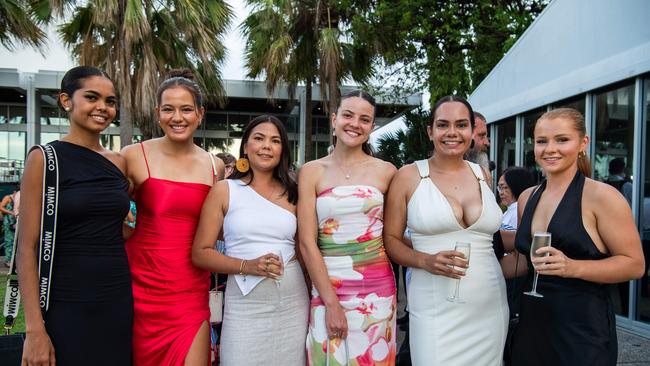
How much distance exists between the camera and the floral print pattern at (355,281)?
8.68 ft

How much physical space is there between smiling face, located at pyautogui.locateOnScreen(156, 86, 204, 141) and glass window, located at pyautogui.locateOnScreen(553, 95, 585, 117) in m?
5.74

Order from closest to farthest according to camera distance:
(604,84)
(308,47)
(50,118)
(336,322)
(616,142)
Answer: (336,322) < (604,84) < (616,142) < (308,47) < (50,118)

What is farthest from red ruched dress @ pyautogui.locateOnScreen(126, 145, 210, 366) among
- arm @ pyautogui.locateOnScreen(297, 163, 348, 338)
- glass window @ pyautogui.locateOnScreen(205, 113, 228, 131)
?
glass window @ pyautogui.locateOnScreen(205, 113, 228, 131)

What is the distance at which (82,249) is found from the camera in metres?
2.36

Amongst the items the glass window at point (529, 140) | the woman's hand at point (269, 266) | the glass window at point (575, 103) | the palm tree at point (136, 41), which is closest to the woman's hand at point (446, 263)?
the woman's hand at point (269, 266)

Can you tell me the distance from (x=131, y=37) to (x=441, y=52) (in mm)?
7758

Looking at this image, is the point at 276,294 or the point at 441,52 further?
the point at 441,52

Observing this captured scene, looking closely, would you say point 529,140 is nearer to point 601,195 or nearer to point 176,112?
point 601,195

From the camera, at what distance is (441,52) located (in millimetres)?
12875

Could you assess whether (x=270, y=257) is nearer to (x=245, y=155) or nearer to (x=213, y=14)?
(x=245, y=155)

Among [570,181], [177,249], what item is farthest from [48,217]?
[570,181]

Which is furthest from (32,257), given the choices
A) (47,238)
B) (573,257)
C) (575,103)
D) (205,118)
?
(205,118)

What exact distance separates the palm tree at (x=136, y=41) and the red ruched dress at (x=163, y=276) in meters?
9.32

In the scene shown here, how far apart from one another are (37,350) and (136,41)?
33.8 ft
